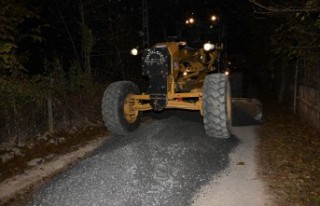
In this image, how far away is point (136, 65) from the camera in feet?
47.9

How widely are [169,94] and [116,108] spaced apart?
1257mm

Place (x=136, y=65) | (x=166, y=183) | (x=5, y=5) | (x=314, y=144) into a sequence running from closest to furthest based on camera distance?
(x=166, y=183) < (x=5, y=5) < (x=314, y=144) < (x=136, y=65)

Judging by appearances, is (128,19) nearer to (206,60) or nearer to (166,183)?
(206,60)

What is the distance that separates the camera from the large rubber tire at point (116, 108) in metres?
7.80

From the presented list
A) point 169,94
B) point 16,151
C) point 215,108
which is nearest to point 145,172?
point 215,108

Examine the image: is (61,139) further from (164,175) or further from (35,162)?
(164,175)

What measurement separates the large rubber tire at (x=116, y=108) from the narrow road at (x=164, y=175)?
1.42 feet

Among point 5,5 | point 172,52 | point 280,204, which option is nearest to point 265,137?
point 172,52

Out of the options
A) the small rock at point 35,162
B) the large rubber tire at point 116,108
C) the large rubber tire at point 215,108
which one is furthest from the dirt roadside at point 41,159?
the large rubber tire at point 215,108

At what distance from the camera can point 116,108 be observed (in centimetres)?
779

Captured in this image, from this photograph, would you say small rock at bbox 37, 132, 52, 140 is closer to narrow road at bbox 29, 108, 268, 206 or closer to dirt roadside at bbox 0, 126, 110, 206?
dirt roadside at bbox 0, 126, 110, 206

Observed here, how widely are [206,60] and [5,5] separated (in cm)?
549

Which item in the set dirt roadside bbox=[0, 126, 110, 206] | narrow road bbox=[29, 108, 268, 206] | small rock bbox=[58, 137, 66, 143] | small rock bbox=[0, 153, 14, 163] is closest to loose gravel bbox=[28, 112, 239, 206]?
narrow road bbox=[29, 108, 268, 206]

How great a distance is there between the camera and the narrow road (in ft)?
15.6
